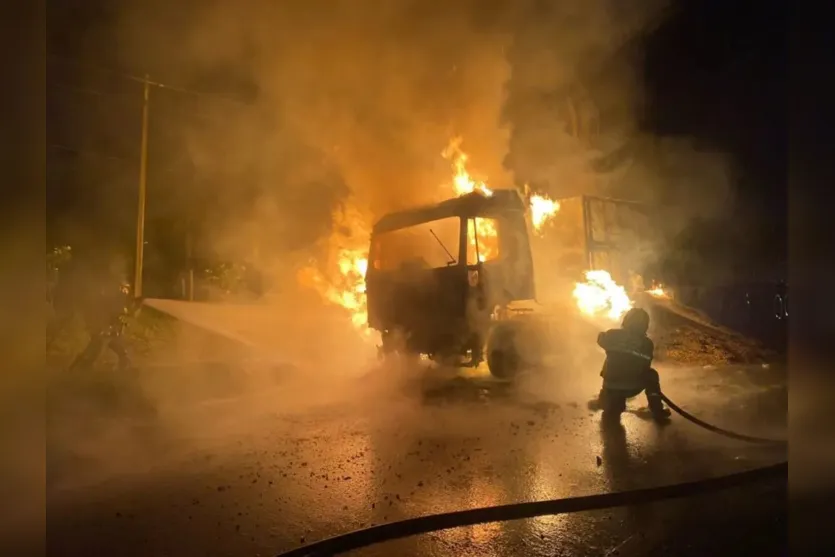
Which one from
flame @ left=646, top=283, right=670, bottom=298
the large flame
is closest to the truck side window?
the large flame

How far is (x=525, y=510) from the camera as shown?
4238mm

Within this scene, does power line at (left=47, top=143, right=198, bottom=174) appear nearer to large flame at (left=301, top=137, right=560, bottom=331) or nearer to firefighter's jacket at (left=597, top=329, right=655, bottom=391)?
large flame at (left=301, top=137, right=560, bottom=331)

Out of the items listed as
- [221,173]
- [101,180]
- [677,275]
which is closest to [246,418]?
[221,173]

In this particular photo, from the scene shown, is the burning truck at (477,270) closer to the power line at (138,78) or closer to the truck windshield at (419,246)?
the truck windshield at (419,246)

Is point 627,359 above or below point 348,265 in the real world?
below

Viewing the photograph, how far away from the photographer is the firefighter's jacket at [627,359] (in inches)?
278

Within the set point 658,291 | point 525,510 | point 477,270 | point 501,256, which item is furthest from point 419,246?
point 525,510

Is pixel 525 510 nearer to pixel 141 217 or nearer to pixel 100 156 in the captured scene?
pixel 141 217

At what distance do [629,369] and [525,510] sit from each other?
334 cm

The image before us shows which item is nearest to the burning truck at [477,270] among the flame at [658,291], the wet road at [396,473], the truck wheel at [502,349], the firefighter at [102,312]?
the truck wheel at [502,349]

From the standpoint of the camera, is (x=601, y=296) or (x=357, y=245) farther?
(x=357, y=245)

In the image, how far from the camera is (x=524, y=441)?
6.13m

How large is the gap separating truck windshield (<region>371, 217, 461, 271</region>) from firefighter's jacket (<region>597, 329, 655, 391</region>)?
2980mm

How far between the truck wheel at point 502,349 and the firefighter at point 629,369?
2221mm
